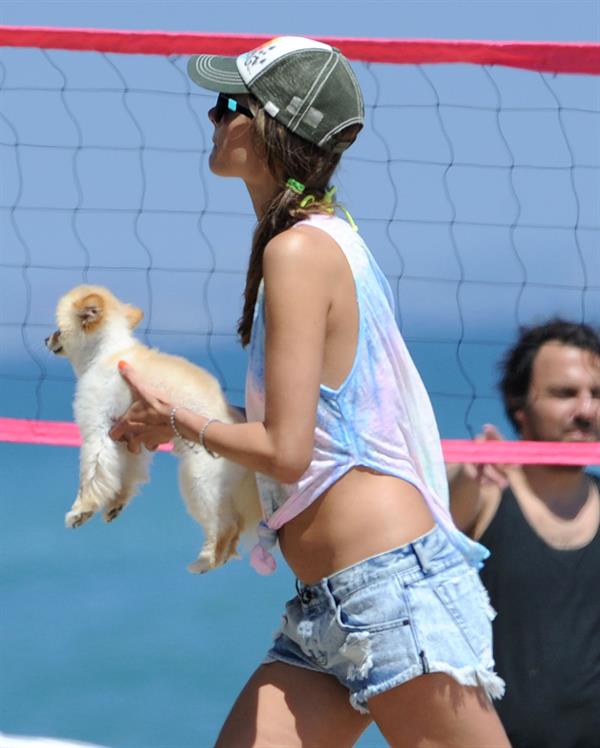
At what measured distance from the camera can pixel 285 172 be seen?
7.16ft

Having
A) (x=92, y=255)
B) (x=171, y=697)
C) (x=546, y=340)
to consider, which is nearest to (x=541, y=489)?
(x=546, y=340)

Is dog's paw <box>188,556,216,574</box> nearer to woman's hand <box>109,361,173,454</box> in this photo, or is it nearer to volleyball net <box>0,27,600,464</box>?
woman's hand <box>109,361,173,454</box>

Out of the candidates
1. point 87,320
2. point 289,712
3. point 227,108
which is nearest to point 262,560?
point 289,712

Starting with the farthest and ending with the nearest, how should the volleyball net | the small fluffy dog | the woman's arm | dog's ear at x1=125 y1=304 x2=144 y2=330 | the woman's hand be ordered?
the volleyball net
dog's ear at x1=125 y1=304 x2=144 y2=330
the small fluffy dog
the woman's hand
the woman's arm

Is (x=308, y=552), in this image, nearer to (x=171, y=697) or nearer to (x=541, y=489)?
(x=541, y=489)

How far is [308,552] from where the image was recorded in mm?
2166

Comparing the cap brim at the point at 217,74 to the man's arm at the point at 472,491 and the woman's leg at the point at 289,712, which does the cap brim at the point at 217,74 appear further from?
the man's arm at the point at 472,491

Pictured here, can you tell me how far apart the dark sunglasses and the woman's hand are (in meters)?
0.46

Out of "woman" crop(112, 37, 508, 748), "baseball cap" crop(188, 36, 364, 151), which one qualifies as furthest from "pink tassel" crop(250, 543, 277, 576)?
"baseball cap" crop(188, 36, 364, 151)

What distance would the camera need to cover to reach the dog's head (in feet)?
8.91

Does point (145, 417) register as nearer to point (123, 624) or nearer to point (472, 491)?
point (472, 491)

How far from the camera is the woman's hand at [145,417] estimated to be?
2.24 m

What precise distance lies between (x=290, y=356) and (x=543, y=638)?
1060mm

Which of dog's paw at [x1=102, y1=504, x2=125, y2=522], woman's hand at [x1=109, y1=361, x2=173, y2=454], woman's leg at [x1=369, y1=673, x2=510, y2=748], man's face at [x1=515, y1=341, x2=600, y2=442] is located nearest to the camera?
woman's leg at [x1=369, y1=673, x2=510, y2=748]
